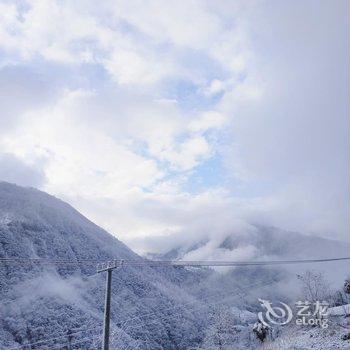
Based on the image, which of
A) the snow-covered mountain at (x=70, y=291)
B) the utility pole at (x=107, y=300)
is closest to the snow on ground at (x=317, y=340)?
the utility pole at (x=107, y=300)

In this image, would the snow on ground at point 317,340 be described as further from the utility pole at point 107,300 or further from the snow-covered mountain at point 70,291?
the snow-covered mountain at point 70,291

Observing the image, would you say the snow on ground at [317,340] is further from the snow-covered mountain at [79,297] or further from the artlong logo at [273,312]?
the snow-covered mountain at [79,297]

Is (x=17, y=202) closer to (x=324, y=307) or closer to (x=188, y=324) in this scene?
(x=188, y=324)

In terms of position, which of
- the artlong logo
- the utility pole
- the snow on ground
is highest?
the utility pole

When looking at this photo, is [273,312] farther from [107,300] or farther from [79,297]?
[79,297]

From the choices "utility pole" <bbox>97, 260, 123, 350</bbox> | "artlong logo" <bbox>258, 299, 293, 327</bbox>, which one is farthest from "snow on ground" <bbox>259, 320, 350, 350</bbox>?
"utility pole" <bbox>97, 260, 123, 350</bbox>

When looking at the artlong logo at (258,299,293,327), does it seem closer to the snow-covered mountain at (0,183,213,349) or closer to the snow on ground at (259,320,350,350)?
the snow on ground at (259,320,350,350)

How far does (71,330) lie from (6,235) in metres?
38.8

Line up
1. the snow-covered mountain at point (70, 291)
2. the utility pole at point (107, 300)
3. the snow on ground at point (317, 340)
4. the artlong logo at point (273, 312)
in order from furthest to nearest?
the snow-covered mountain at point (70, 291)
the artlong logo at point (273, 312)
the snow on ground at point (317, 340)
the utility pole at point (107, 300)

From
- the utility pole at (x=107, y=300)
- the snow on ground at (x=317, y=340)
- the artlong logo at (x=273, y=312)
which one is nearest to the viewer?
the utility pole at (x=107, y=300)

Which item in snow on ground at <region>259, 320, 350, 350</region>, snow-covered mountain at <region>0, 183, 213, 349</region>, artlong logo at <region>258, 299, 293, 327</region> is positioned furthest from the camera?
snow-covered mountain at <region>0, 183, 213, 349</region>

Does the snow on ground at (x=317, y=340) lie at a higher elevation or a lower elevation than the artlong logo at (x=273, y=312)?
lower

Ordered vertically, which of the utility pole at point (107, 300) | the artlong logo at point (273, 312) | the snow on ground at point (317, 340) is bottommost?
the snow on ground at point (317, 340)

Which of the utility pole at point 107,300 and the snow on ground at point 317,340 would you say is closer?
the utility pole at point 107,300
